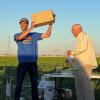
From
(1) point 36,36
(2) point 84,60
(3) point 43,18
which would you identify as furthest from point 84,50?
(1) point 36,36

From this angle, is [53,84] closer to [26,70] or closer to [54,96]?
[54,96]

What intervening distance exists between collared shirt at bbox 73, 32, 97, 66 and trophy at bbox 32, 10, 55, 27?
554 mm

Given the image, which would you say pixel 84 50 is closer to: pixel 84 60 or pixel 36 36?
pixel 84 60

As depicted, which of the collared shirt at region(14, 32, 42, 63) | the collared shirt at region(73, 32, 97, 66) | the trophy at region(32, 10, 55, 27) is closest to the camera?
the collared shirt at region(73, 32, 97, 66)

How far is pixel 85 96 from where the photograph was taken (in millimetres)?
7332

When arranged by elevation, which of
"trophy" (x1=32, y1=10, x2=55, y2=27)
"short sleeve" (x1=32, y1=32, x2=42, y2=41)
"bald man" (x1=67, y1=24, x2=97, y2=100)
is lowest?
"bald man" (x1=67, y1=24, x2=97, y2=100)

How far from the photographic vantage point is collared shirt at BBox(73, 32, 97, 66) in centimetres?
728

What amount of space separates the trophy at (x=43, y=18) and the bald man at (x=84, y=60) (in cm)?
40

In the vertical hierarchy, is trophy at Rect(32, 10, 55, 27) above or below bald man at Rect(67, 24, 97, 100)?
above

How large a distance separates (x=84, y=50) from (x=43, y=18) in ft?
2.89

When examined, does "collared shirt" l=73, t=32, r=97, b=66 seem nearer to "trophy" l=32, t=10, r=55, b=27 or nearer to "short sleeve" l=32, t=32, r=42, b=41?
"trophy" l=32, t=10, r=55, b=27

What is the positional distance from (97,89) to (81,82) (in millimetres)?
3318

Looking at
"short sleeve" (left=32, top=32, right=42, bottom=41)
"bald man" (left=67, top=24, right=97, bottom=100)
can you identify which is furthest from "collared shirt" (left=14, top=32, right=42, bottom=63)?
"bald man" (left=67, top=24, right=97, bottom=100)

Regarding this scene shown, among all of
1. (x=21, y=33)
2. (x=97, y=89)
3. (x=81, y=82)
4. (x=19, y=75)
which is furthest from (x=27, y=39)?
(x=97, y=89)
